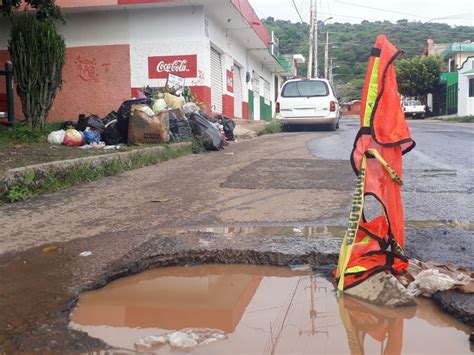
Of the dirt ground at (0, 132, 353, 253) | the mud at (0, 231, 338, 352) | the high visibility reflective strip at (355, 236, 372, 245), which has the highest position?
the high visibility reflective strip at (355, 236, 372, 245)

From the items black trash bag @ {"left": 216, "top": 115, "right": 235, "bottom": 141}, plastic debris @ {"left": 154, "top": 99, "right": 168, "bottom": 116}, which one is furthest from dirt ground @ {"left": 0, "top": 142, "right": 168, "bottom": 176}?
black trash bag @ {"left": 216, "top": 115, "right": 235, "bottom": 141}

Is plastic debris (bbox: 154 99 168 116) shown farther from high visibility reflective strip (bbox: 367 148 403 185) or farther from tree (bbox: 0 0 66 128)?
high visibility reflective strip (bbox: 367 148 403 185)

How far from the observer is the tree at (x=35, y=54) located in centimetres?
912

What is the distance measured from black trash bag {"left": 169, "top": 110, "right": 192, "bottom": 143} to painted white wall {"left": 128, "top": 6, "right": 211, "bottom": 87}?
19.0ft

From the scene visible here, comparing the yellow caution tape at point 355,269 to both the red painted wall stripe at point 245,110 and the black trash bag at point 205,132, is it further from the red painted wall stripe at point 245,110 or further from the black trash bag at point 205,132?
the red painted wall stripe at point 245,110

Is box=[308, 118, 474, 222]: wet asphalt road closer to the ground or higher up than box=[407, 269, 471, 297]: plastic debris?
higher up

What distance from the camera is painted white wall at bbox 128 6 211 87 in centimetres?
1520

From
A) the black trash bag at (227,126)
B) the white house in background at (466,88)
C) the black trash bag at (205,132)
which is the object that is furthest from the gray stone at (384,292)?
the white house in background at (466,88)

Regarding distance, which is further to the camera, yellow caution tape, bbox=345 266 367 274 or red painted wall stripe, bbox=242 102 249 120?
red painted wall stripe, bbox=242 102 249 120

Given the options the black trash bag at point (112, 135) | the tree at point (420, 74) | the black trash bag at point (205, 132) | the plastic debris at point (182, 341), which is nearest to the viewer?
the plastic debris at point (182, 341)

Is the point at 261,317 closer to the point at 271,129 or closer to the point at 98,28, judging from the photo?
the point at 271,129

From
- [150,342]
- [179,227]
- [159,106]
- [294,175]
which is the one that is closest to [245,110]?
[159,106]

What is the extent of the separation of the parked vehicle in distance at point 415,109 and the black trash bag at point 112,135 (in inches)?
1473

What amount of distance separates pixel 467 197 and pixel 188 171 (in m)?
3.79
